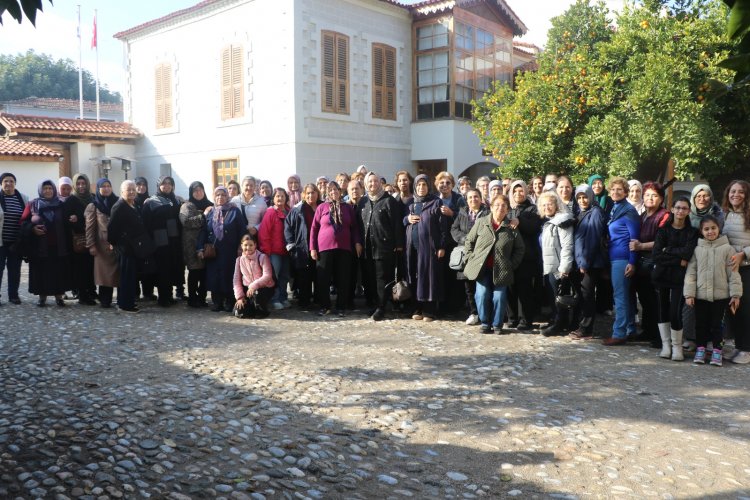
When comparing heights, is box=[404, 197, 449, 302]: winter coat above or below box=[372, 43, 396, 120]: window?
below

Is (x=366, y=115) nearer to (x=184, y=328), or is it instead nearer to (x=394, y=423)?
(x=184, y=328)

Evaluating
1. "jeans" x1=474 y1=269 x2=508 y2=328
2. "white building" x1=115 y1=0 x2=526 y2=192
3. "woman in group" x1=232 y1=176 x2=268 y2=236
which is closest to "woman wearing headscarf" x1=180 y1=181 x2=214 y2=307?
"woman in group" x1=232 y1=176 x2=268 y2=236

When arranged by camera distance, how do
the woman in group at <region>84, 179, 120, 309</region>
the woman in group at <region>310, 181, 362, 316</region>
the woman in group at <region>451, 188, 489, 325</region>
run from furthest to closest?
the woman in group at <region>84, 179, 120, 309</region>, the woman in group at <region>310, 181, 362, 316</region>, the woman in group at <region>451, 188, 489, 325</region>

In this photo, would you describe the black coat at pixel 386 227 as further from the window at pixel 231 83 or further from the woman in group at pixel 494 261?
the window at pixel 231 83

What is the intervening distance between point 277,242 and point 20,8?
665cm

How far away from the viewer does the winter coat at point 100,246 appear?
9.45m

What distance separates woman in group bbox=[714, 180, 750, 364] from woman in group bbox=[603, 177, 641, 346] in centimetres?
98

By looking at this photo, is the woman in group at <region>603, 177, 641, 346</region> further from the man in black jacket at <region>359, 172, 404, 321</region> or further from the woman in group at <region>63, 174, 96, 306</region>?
the woman in group at <region>63, 174, 96, 306</region>

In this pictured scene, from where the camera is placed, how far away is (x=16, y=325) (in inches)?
326

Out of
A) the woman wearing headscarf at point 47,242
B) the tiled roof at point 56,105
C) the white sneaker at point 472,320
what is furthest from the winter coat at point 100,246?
the tiled roof at point 56,105

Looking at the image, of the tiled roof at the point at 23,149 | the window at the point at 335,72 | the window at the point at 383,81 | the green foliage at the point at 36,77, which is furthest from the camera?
the green foliage at the point at 36,77

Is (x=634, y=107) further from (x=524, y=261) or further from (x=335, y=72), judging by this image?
(x=335, y=72)

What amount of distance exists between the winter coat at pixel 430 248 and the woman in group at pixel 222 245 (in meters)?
2.67

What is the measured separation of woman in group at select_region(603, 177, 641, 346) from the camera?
7.48 m
